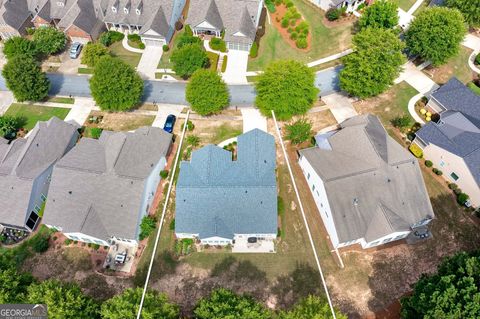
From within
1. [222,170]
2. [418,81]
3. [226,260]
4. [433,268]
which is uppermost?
[418,81]

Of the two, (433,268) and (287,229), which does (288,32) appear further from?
(433,268)

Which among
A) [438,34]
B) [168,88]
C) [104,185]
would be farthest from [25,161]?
[438,34]

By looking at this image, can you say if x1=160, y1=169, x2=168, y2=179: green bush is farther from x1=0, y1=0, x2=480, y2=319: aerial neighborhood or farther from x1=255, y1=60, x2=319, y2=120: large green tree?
x1=255, y1=60, x2=319, y2=120: large green tree

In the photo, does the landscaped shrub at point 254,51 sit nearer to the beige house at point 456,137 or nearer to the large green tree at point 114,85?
the large green tree at point 114,85

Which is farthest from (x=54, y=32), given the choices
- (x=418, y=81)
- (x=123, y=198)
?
(x=418, y=81)

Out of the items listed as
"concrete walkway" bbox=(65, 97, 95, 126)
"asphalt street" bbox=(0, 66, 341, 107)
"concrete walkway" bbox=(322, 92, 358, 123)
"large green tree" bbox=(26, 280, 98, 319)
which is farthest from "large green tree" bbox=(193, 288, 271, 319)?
"concrete walkway" bbox=(65, 97, 95, 126)

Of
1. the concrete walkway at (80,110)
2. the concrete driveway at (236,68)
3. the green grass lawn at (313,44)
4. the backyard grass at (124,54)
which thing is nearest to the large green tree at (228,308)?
the concrete walkway at (80,110)
